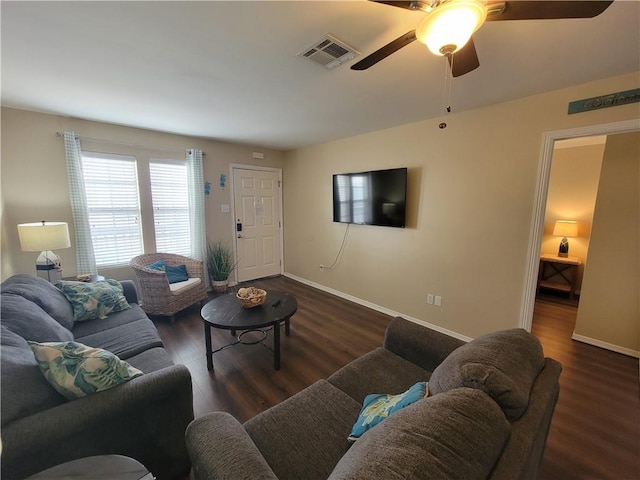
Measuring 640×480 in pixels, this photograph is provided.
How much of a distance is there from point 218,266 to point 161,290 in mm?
1138

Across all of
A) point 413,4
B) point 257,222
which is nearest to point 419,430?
point 413,4

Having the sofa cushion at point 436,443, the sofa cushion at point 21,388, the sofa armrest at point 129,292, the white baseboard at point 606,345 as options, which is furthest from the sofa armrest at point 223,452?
the white baseboard at point 606,345

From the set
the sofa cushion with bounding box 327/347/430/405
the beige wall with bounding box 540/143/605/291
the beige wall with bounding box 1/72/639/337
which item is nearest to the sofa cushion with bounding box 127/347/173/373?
the sofa cushion with bounding box 327/347/430/405

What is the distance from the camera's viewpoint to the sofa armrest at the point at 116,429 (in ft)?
3.08

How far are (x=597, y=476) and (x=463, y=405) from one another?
1.50m

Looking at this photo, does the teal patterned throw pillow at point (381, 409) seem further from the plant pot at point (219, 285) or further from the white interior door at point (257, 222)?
the white interior door at point (257, 222)

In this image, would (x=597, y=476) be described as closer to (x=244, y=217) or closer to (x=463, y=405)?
(x=463, y=405)

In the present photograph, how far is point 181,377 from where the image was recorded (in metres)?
1.27

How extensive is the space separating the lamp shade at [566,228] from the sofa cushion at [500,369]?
407cm

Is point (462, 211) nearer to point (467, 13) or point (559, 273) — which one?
point (467, 13)

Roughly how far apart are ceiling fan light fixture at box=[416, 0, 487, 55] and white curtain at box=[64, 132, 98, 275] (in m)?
3.69

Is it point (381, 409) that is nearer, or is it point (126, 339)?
point (381, 409)

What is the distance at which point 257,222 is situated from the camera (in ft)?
15.5

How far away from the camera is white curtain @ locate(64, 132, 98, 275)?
289 centimetres
